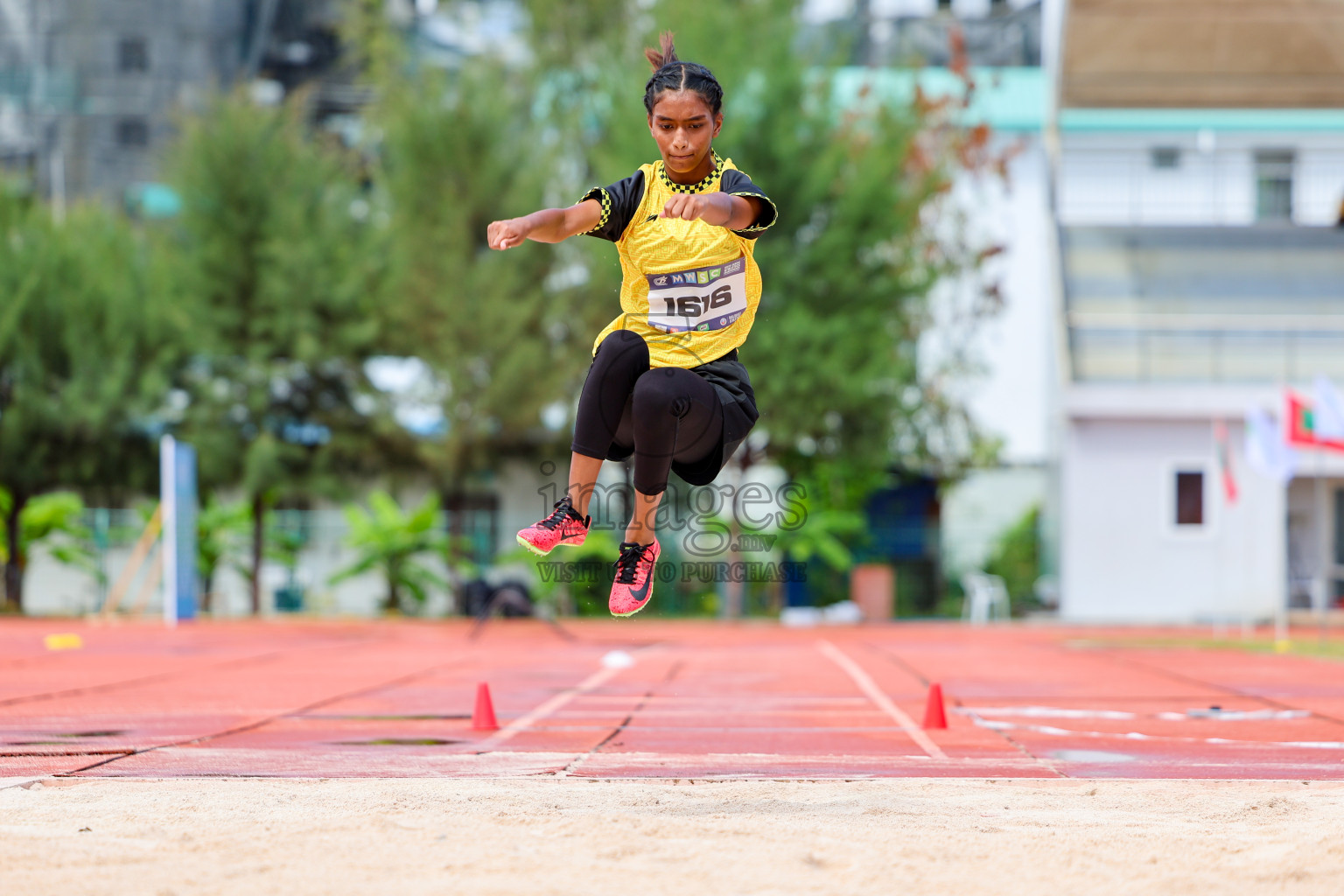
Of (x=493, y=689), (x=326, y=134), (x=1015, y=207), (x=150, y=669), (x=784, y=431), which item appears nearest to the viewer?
(x=493, y=689)

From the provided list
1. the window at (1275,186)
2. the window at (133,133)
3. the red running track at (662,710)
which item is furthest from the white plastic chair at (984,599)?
the window at (133,133)

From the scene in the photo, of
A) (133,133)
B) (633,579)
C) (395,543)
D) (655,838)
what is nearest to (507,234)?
(633,579)

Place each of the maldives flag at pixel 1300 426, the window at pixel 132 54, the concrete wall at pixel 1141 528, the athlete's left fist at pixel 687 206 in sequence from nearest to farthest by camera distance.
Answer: the athlete's left fist at pixel 687 206, the maldives flag at pixel 1300 426, the concrete wall at pixel 1141 528, the window at pixel 132 54

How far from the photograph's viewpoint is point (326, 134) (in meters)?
32.2

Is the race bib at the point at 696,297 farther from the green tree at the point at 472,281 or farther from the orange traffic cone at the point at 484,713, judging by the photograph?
the green tree at the point at 472,281

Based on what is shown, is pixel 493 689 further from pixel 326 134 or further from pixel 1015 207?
pixel 1015 207

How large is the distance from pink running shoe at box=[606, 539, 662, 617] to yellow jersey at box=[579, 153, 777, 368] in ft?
2.61

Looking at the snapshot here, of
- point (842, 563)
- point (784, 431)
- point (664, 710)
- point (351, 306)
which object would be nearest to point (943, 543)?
point (842, 563)

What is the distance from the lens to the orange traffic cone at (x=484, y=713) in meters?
8.77

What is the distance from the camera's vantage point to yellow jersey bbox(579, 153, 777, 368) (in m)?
5.34

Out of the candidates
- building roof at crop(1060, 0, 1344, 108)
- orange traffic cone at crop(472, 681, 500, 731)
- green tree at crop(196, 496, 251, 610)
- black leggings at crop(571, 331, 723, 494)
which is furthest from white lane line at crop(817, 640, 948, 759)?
building roof at crop(1060, 0, 1344, 108)

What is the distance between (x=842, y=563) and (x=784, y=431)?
267 centimetres

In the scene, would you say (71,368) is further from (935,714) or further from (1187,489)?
(935,714)

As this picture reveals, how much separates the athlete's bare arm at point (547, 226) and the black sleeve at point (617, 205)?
0.03 m
